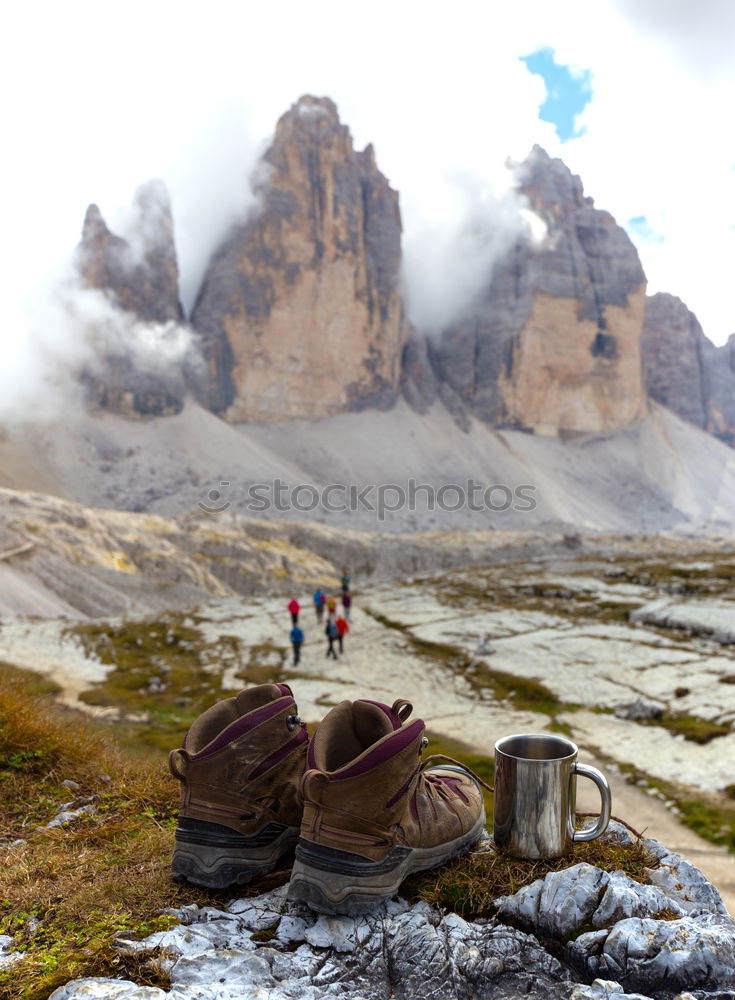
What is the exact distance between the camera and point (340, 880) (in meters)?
2.24

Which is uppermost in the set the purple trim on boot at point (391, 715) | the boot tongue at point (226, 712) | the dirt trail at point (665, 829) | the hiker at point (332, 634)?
the purple trim on boot at point (391, 715)

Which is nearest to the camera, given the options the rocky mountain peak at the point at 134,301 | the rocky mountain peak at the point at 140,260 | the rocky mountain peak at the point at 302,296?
the rocky mountain peak at the point at 134,301

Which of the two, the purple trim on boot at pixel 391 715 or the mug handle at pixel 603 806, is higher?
the purple trim on boot at pixel 391 715

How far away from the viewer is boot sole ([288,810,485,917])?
88.3 inches

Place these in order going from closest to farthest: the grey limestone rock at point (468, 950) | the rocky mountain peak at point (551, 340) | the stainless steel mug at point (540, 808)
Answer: the grey limestone rock at point (468, 950)
the stainless steel mug at point (540, 808)
the rocky mountain peak at point (551, 340)

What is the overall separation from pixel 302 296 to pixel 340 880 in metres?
96.6

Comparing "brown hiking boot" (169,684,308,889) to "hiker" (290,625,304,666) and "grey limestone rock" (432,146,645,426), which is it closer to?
"hiker" (290,625,304,666)

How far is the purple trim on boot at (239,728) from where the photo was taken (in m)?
2.56

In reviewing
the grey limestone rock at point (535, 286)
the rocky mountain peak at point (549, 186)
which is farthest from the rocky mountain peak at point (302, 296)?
the rocky mountain peak at point (549, 186)

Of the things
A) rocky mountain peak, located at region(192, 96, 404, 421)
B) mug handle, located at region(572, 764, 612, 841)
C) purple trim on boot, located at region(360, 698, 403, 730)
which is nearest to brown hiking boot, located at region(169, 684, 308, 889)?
purple trim on boot, located at region(360, 698, 403, 730)

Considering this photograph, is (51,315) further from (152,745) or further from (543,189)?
(543,189)

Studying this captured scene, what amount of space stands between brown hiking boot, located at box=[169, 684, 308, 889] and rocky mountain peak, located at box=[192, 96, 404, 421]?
8767cm

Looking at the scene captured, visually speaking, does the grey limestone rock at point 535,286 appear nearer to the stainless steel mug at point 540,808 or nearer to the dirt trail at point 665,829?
the dirt trail at point 665,829

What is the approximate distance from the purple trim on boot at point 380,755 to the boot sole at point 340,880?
0.91 ft
